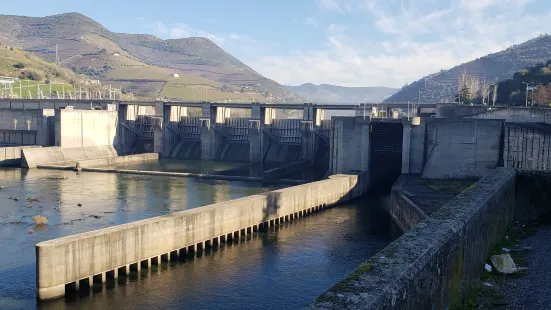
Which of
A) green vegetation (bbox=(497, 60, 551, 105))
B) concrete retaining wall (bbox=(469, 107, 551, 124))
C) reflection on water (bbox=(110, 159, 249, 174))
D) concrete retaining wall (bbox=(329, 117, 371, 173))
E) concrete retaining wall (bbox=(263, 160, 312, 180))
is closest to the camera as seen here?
concrete retaining wall (bbox=(329, 117, 371, 173))

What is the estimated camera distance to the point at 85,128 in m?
56.9

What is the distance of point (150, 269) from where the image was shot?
20422mm

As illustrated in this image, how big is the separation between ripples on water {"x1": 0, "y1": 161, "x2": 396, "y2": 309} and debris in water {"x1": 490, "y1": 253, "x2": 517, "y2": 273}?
258 inches

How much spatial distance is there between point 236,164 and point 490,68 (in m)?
144

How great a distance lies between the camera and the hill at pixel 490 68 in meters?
164

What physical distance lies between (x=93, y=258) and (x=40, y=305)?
89.7 inches

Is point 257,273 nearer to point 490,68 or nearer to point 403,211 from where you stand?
point 403,211

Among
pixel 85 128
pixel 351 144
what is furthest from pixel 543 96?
pixel 85 128

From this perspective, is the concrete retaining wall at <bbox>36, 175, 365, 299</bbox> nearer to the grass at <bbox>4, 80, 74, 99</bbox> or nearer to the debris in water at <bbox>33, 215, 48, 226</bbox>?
the debris in water at <bbox>33, 215, 48, 226</bbox>

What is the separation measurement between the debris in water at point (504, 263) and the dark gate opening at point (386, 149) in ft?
98.1

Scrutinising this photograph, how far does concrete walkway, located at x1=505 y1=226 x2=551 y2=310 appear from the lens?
10.7 meters

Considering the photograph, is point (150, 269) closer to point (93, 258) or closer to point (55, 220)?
point (93, 258)

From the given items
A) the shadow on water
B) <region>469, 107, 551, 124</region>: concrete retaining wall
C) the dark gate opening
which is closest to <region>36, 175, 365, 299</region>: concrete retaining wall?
the shadow on water

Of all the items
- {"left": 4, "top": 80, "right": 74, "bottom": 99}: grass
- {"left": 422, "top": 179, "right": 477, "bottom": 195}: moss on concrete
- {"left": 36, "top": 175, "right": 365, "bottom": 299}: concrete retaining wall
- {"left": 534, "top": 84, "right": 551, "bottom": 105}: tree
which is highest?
{"left": 4, "top": 80, "right": 74, "bottom": 99}: grass
